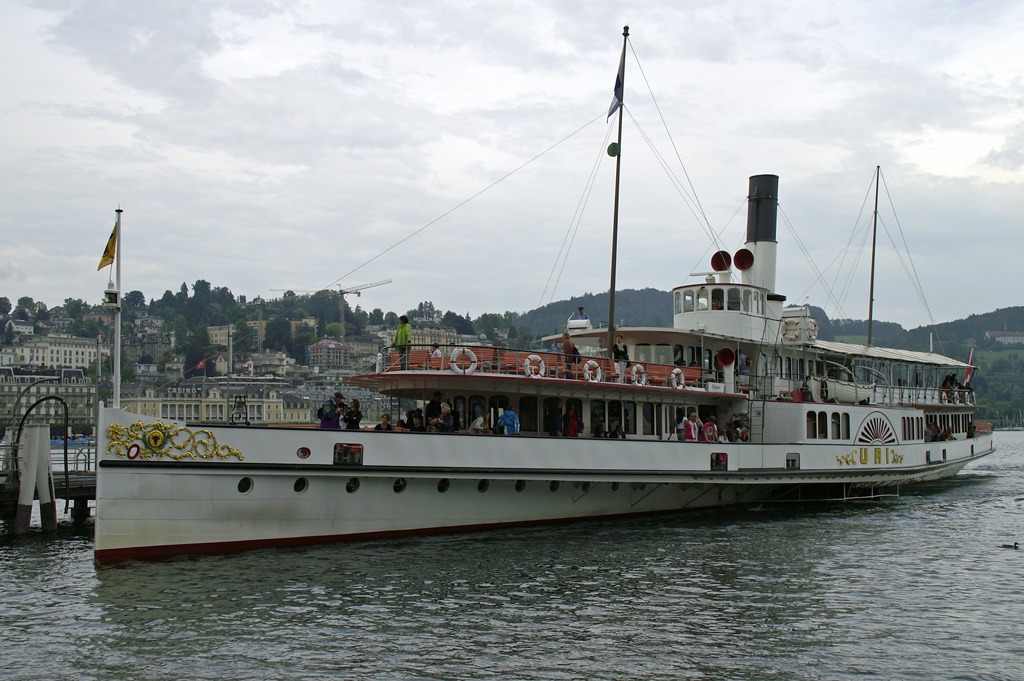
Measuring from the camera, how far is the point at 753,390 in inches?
987

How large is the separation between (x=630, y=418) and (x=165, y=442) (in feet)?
35.7

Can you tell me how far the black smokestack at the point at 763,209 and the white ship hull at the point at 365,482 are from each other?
8.73m

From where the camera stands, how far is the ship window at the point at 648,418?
22.6 m

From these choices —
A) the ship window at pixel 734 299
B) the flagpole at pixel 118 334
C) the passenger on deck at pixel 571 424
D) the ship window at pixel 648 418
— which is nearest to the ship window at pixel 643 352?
the ship window at pixel 648 418

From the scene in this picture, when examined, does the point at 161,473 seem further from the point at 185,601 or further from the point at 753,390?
the point at 753,390

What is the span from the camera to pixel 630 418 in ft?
73.0

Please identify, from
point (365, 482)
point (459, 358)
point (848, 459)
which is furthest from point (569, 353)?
point (848, 459)

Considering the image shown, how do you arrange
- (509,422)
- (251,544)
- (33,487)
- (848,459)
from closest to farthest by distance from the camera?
(251,544)
(509,422)
(33,487)
(848,459)

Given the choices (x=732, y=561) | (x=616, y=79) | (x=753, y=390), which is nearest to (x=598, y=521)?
(x=732, y=561)

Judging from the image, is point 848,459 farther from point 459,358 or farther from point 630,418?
point 459,358

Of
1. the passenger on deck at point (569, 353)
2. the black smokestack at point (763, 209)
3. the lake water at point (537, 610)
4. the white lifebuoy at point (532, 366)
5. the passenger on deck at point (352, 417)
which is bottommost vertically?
the lake water at point (537, 610)

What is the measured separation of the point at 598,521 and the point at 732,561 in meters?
4.52

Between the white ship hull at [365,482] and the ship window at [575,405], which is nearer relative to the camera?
the white ship hull at [365,482]

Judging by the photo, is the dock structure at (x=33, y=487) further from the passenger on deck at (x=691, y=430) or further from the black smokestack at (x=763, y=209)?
the black smokestack at (x=763, y=209)
